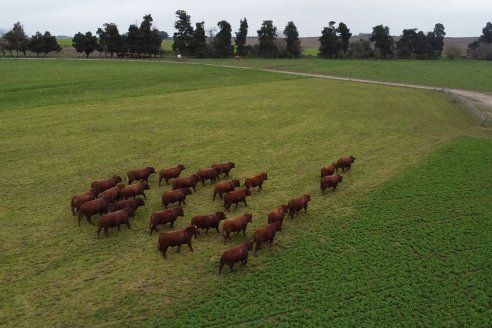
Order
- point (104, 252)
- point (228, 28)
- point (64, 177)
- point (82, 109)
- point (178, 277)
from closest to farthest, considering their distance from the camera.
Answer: point (178, 277) < point (104, 252) < point (64, 177) < point (82, 109) < point (228, 28)

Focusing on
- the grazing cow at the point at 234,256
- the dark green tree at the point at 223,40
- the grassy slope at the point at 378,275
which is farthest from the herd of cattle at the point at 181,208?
the dark green tree at the point at 223,40

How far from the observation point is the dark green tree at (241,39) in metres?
111

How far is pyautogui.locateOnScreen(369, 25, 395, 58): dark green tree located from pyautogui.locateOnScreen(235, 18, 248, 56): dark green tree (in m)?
38.6

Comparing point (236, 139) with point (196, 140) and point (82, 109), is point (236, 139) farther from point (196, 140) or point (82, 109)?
point (82, 109)

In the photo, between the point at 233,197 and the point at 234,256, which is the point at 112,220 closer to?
the point at 233,197

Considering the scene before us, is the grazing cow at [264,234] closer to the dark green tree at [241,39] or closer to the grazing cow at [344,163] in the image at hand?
the grazing cow at [344,163]

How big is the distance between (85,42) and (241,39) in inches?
1597

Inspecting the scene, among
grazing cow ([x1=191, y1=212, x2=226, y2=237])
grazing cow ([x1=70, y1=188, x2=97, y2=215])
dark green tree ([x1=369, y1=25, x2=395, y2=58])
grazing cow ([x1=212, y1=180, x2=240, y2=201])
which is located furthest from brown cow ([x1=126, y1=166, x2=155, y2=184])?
dark green tree ([x1=369, y1=25, x2=395, y2=58])

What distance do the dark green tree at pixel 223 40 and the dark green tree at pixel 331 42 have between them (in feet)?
88.6

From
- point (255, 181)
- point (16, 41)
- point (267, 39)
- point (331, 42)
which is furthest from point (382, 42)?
point (255, 181)

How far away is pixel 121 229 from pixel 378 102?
111 feet

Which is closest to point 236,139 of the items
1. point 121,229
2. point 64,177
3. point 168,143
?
point 168,143

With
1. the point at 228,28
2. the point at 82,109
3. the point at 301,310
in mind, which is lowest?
the point at 301,310

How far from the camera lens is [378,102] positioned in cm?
4200
